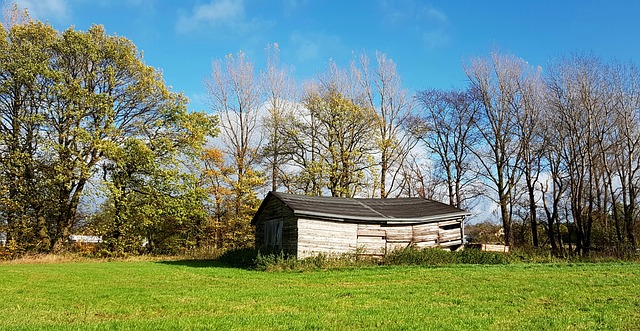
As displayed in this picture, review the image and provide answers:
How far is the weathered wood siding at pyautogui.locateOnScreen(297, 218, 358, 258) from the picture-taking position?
75.7ft

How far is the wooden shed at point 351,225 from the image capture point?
2339 centimetres

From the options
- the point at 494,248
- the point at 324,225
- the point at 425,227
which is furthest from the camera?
the point at 494,248

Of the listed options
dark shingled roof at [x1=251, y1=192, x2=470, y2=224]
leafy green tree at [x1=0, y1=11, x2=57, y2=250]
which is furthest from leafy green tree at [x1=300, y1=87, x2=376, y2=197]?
leafy green tree at [x1=0, y1=11, x2=57, y2=250]

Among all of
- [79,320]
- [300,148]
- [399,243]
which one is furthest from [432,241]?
[79,320]

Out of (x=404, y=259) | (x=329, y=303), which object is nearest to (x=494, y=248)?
(x=404, y=259)

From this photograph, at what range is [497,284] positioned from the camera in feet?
43.9

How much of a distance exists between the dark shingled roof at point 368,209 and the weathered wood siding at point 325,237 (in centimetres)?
41

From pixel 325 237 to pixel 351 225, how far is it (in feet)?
4.97

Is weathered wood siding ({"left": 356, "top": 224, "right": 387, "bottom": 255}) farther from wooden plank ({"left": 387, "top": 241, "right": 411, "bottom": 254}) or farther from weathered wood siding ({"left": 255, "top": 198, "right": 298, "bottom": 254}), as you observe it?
weathered wood siding ({"left": 255, "top": 198, "right": 298, "bottom": 254})

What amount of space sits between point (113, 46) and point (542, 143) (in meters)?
30.3

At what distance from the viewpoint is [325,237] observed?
23.6m

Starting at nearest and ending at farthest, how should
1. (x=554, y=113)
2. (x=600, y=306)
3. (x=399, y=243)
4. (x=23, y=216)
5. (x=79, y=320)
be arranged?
(x=79, y=320)
(x=600, y=306)
(x=399, y=243)
(x=23, y=216)
(x=554, y=113)

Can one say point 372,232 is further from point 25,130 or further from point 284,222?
point 25,130

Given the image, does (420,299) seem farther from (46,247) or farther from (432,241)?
(46,247)
